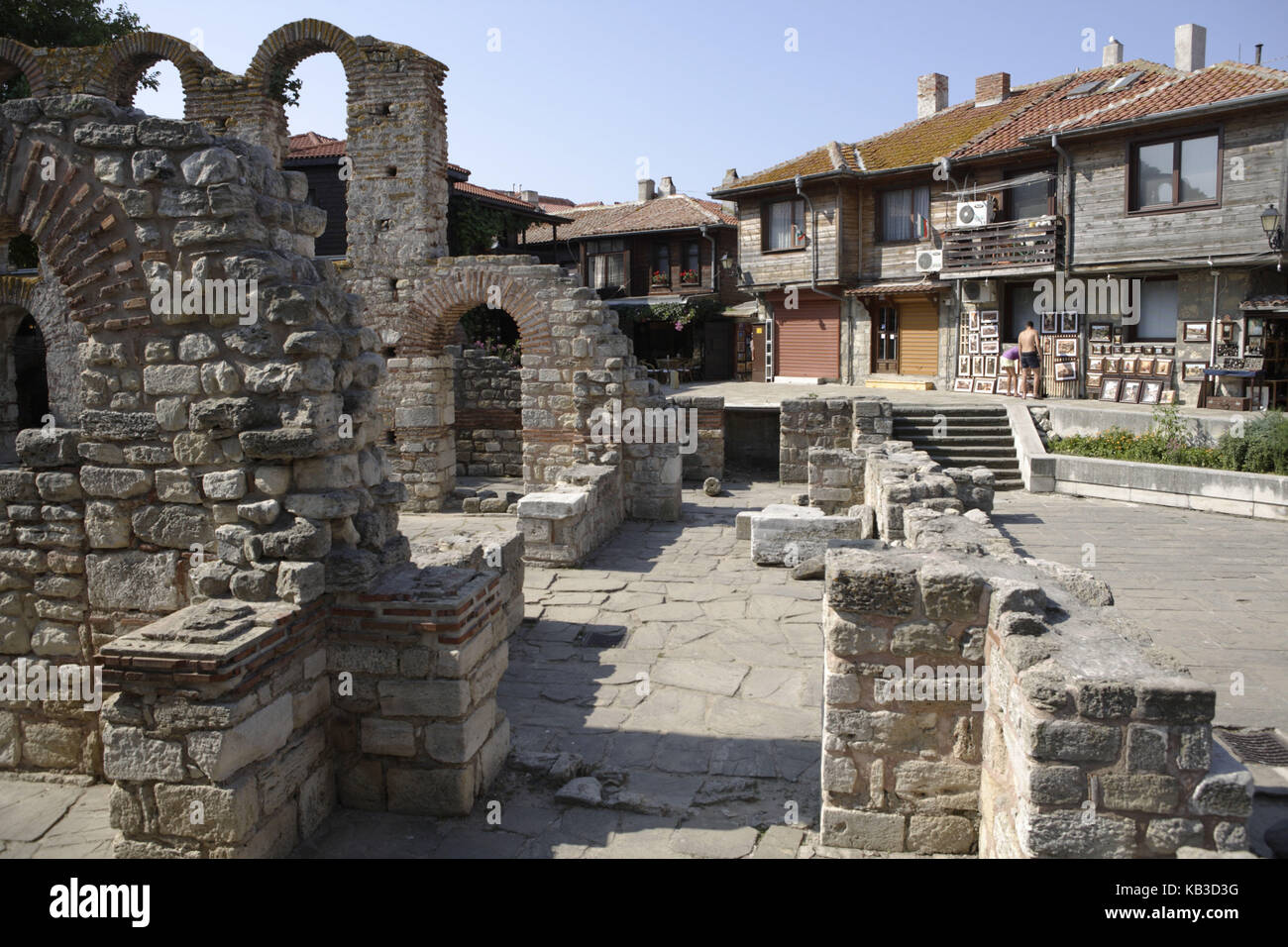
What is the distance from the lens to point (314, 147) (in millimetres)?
24516

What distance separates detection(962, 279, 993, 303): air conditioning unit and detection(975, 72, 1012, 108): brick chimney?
612 cm

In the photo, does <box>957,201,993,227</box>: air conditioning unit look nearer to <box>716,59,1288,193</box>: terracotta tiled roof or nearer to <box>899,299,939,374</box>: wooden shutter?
<box>716,59,1288,193</box>: terracotta tiled roof

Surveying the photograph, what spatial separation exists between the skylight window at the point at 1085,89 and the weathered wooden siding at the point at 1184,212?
242cm

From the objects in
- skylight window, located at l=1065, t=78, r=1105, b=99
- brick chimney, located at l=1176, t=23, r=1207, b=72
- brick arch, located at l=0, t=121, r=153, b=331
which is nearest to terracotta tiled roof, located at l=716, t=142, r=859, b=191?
skylight window, located at l=1065, t=78, r=1105, b=99

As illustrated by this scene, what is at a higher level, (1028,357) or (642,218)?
(642,218)

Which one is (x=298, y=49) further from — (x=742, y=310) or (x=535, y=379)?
(x=742, y=310)

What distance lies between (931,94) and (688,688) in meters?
26.7

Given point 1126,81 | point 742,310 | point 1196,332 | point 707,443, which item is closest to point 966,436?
point 707,443

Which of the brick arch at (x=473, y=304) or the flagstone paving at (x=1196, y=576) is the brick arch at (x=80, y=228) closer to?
the flagstone paving at (x=1196, y=576)

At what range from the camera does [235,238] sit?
467 cm
